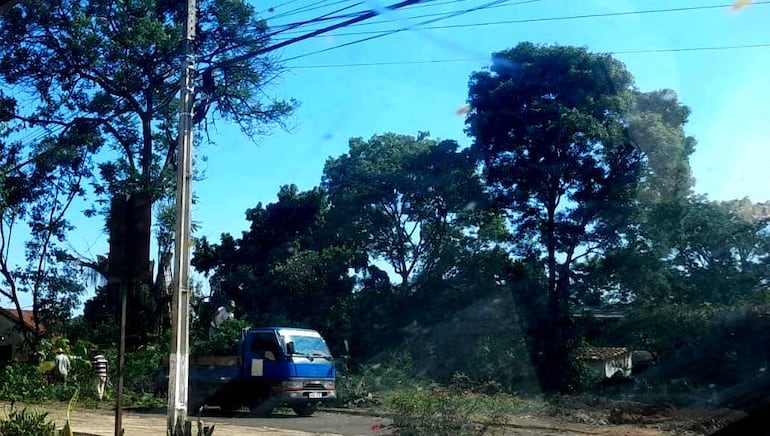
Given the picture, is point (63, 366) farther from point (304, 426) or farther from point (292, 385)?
point (304, 426)

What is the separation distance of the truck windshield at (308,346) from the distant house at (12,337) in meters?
20.1

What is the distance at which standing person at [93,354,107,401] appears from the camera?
23.6m

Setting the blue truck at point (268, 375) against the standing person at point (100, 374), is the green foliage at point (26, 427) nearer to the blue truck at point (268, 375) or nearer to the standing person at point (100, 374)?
the blue truck at point (268, 375)

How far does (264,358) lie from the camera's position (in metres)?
19.2

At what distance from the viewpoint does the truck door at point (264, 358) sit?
62.0 ft

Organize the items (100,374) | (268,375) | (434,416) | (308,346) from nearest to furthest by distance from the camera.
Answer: (434,416), (268,375), (308,346), (100,374)

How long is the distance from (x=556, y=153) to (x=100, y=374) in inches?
689

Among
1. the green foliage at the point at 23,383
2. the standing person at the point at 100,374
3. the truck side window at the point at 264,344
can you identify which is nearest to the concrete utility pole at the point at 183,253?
the truck side window at the point at 264,344

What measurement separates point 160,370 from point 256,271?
1443cm

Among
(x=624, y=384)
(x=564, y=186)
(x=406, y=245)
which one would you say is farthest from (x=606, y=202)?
(x=406, y=245)

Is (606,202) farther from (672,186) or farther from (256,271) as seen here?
(256,271)

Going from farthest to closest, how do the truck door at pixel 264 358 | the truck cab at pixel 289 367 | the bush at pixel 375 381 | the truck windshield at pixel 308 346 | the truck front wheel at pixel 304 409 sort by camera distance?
the bush at pixel 375 381 < the truck windshield at pixel 308 346 < the truck front wheel at pixel 304 409 < the truck door at pixel 264 358 < the truck cab at pixel 289 367

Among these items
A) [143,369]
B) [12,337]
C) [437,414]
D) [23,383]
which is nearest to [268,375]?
[143,369]

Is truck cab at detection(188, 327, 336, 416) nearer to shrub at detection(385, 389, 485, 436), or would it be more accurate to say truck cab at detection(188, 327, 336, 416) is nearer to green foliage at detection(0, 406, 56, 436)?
shrub at detection(385, 389, 485, 436)
